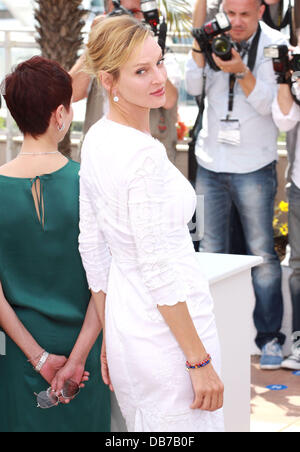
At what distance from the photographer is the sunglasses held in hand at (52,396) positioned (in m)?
2.07

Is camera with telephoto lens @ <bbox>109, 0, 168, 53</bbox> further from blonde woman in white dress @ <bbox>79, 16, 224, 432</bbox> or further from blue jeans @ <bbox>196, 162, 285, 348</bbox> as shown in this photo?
blonde woman in white dress @ <bbox>79, 16, 224, 432</bbox>

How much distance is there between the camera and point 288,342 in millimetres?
4262

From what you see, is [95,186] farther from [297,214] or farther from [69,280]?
[297,214]

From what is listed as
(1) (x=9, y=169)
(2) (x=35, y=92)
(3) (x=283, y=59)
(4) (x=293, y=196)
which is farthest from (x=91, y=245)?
(4) (x=293, y=196)

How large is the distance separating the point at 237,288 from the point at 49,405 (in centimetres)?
90

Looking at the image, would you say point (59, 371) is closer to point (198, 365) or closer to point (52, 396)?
point (52, 396)

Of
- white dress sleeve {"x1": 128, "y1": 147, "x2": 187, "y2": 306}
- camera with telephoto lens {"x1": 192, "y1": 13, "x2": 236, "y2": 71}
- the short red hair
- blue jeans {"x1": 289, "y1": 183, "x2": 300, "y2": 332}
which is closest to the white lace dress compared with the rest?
white dress sleeve {"x1": 128, "y1": 147, "x2": 187, "y2": 306}

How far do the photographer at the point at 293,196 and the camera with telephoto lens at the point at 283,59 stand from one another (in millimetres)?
92

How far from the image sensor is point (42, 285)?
6.81 feet

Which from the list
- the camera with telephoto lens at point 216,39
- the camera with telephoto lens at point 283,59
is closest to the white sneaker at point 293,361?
the camera with telephoto lens at point 283,59

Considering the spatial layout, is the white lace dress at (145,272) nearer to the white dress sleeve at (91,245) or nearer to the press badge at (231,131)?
the white dress sleeve at (91,245)

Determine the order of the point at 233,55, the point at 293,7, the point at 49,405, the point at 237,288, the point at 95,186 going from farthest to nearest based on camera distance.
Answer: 1. the point at 293,7
2. the point at 233,55
3. the point at 237,288
4. the point at 49,405
5. the point at 95,186

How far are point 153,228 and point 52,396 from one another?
0.63 meters
